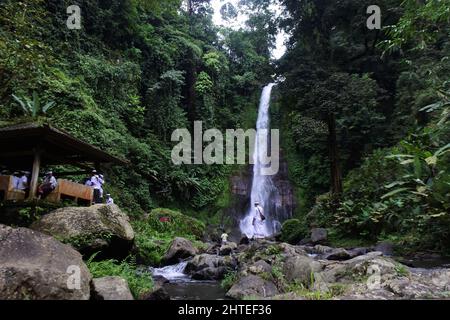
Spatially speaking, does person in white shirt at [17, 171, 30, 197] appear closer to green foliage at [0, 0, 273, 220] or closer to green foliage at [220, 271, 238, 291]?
green foliage at [0, 0, 273, 220]

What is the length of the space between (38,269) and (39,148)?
12.3 feet

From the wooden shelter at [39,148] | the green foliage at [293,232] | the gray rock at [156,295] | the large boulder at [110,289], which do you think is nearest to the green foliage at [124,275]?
A: the gray rock at [156,295]

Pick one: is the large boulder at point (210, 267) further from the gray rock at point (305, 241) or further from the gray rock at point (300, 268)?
the gray rock at point (305, 241)

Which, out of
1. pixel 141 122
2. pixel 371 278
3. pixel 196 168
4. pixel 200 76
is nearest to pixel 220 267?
pixel 371 278

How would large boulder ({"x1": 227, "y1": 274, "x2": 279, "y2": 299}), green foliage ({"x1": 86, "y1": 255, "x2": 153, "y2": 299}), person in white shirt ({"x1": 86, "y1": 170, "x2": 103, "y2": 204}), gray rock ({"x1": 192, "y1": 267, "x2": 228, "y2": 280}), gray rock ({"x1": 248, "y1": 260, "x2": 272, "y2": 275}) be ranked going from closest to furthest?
green foliage ({"x1": 86, "y1": 255, "x2": 153, "y2": 299}) < large boulder ({"x1": 227, "y1": 274, "x2": 279, "y2": 299}) < gray rock ({"x1": 248, "y1": 260, "x2": 272, "y2": 275}) < gray rock ({"x1": 192, "y1": 267, "x2": 228, "y2": 280}) < person in white shirt ({"x1": 86, "y1": 170, "x2": 103, "y2": 204})

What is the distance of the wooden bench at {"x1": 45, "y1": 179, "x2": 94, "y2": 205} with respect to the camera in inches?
352

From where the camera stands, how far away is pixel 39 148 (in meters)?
7.42

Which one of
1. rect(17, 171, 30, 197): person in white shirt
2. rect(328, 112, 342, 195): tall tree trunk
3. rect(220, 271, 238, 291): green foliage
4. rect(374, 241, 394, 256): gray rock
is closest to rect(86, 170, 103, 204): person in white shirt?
rect(17, 171, 30, 197): person in white shirt

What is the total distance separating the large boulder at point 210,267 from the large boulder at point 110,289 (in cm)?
440

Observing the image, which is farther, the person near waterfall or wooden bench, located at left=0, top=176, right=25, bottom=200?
the person near waterfall

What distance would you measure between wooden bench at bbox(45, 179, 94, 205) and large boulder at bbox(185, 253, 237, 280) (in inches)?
135

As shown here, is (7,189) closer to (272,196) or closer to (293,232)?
(293,232)

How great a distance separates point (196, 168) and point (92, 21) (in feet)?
33.2
